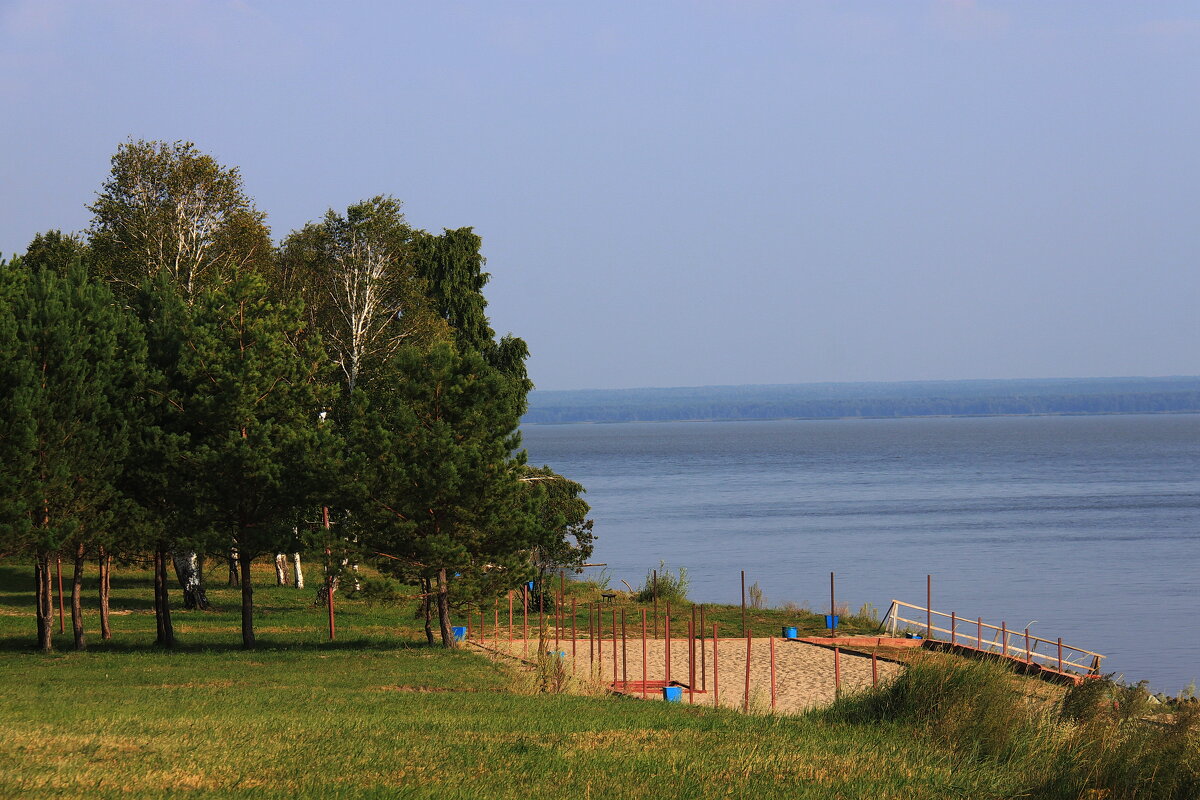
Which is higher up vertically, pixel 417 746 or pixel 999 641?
pixel 417 746

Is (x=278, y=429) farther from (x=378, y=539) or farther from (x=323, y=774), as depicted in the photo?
(x=323, y=774)

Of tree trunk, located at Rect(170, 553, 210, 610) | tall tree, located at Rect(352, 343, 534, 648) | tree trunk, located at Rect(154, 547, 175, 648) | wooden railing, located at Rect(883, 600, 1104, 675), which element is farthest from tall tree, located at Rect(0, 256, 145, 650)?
wooden railing, located at Rect(883, 600, 1104, 675)

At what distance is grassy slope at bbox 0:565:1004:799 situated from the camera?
11188mm

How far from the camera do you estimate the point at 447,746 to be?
1305 cm

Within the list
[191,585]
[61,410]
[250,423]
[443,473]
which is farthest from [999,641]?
[61,410]

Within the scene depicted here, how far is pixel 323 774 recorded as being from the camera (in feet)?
37.7

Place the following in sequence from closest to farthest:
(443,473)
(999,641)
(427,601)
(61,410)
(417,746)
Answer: (417,746) < (61,410) < (443,473) < (427,601) < (999,641)

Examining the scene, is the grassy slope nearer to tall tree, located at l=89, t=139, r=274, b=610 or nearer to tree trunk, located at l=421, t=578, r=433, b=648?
tree trunk, located at l=421, t=578, r=433, b=648

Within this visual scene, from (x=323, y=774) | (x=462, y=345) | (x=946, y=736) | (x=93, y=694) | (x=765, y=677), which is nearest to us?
(x=323, y=774)

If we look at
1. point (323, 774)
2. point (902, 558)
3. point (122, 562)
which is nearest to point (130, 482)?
point (122, 562)

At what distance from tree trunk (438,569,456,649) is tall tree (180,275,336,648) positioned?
357 cm

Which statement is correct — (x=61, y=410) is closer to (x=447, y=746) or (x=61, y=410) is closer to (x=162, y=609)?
(x=162, y=609)

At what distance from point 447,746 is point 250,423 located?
16598 mm

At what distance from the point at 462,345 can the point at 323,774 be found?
38.5m
